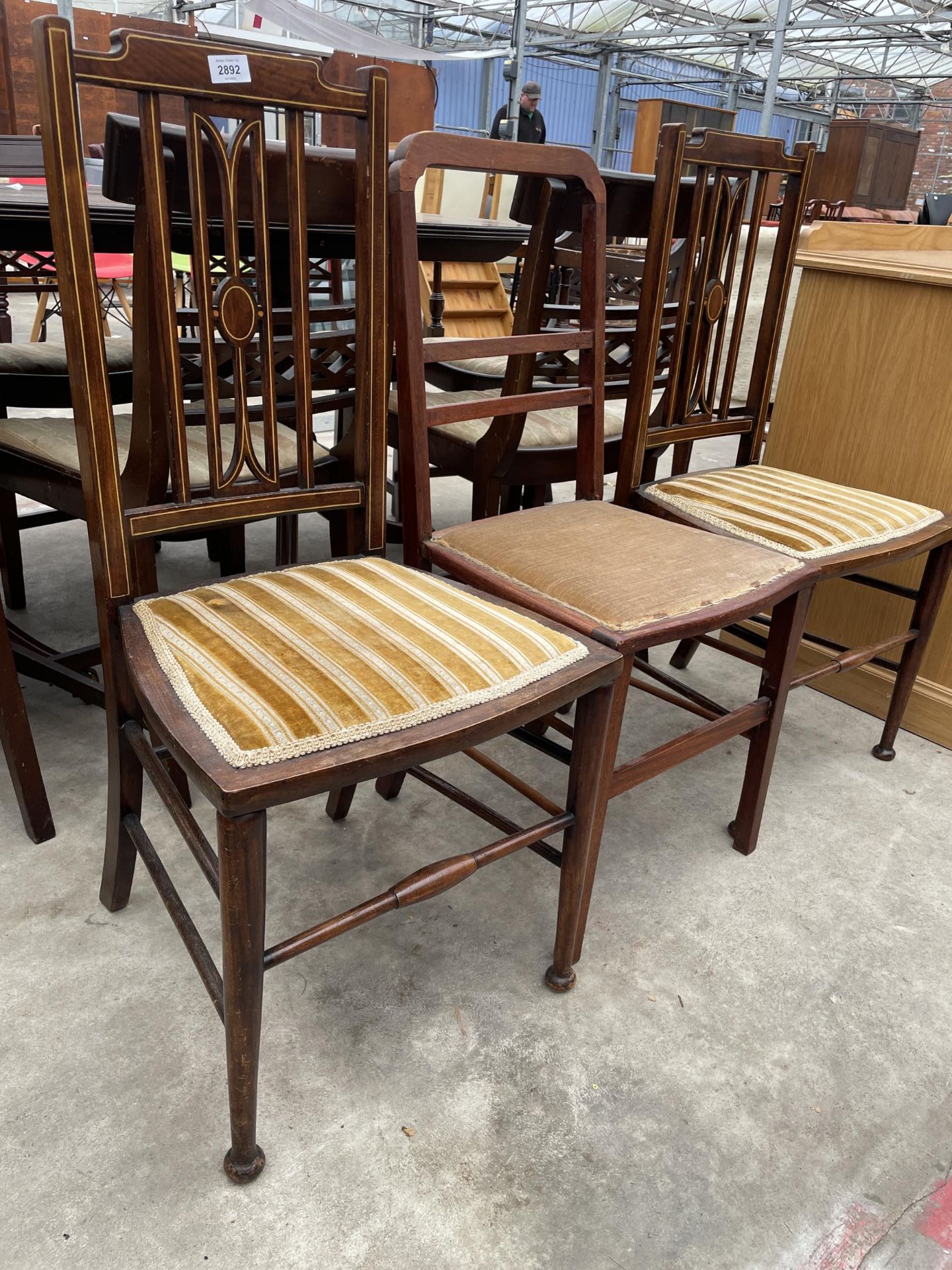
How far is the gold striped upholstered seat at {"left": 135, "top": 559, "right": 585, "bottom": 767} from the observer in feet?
2.86

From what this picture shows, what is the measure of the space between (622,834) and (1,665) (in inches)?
41.4

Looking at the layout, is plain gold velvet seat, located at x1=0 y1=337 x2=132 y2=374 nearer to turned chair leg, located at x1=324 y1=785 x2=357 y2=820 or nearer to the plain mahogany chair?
the plain mahogany chair

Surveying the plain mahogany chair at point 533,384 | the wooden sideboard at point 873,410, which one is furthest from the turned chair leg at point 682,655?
the plain mahogany chair at point 533,384

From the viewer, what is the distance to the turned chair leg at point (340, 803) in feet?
5.08

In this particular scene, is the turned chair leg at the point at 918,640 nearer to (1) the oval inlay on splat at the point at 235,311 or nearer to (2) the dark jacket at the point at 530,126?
(1) the oval inlay on splat at the point at 235,311

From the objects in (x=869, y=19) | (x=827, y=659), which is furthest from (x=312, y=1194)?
(x=869, y=19)

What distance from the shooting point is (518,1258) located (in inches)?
36.9

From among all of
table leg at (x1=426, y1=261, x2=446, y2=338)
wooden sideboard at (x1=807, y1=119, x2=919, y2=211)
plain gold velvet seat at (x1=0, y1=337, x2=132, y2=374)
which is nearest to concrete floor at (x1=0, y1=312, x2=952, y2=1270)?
plain gold velvet seat at (x1=0, y1=337, x2=132, y2=374)

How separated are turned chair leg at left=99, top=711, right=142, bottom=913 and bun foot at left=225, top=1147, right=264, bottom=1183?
0.45 meters

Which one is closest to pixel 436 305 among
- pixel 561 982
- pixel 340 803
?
pixel 340 803

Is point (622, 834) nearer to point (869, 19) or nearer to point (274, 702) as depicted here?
point (274, 702)

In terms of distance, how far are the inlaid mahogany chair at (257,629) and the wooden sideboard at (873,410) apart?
117 centimetres

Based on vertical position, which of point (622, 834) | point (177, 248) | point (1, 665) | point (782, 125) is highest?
point (782, 125)

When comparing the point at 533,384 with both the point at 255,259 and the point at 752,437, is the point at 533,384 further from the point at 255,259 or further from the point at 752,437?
the point at 255,259
